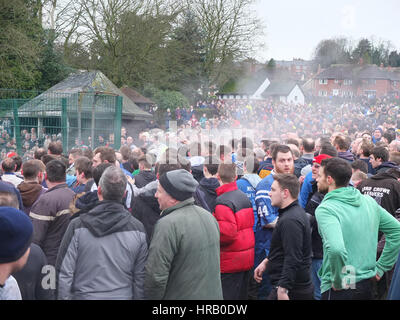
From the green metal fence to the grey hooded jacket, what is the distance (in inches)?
338

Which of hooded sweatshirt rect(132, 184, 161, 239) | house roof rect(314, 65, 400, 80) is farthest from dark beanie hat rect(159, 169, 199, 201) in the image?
house roof rect(314, 65, 400, 80)

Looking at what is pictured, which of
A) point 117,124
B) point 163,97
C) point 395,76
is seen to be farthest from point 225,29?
point 395,76

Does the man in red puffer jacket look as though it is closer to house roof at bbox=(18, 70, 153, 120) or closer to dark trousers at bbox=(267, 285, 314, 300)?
dark trousers at bbox=(267, 285, 314, 300)

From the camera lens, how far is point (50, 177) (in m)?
4.62

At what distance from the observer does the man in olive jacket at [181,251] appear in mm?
3189

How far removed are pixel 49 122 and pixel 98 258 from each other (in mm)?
9201

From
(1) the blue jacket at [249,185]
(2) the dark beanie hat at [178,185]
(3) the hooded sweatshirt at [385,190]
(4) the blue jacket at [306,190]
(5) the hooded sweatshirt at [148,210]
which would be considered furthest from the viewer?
(1) the blue jacket at [249,185]

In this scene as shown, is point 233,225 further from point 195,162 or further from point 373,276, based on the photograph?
point 195,162

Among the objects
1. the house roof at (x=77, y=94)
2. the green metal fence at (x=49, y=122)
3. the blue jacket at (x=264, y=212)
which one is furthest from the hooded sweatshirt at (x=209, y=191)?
the house roof at (x=77, y=94)

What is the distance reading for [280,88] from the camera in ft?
225

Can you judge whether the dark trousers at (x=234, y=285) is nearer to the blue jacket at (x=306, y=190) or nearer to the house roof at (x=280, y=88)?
the blue jacket at (x=306, y=190)

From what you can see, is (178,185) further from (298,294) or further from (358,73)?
(358,73)

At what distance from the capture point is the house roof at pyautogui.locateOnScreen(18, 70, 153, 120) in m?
11.8

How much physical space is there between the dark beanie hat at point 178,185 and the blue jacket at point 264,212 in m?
1.55
